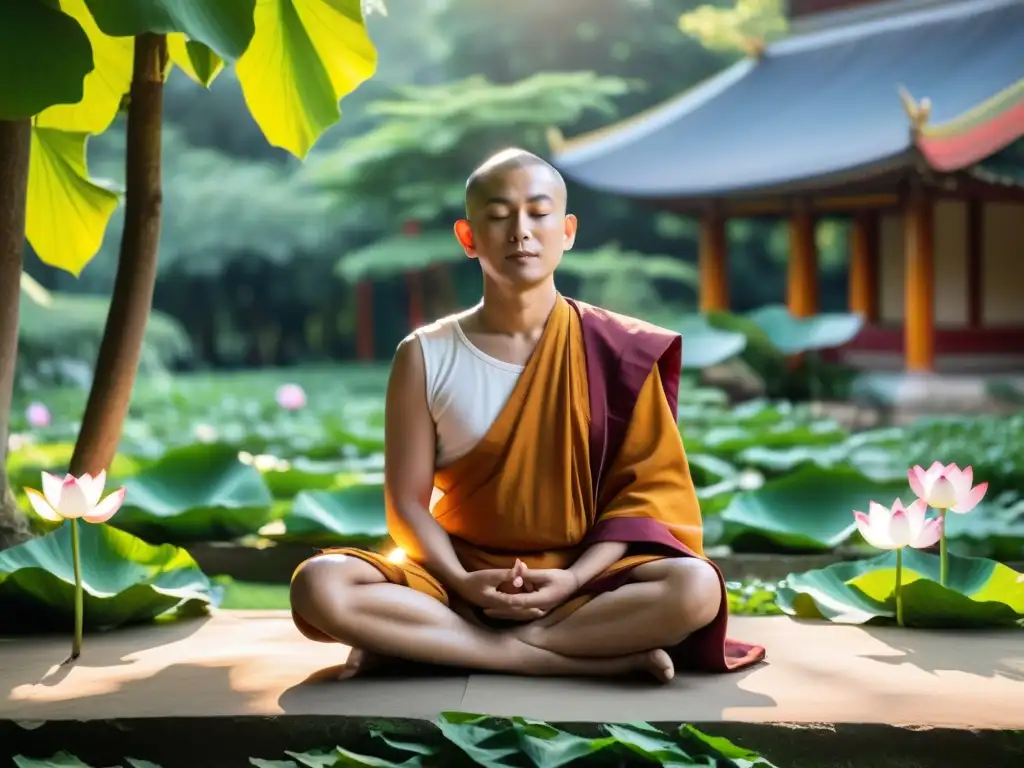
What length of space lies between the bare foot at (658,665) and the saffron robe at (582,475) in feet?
0.32

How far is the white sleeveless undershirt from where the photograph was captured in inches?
92.7

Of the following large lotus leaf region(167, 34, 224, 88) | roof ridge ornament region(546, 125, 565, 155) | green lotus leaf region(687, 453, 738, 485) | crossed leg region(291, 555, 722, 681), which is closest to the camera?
crossed leg region(291, 555, 722, 681)

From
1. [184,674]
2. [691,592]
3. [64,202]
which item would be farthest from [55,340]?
[691,592]

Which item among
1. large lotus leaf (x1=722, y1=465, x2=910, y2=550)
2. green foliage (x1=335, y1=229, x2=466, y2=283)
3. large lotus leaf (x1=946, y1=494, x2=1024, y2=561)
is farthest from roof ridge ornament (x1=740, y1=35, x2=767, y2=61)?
large lotus leaf (x1=722, y1=465, x2=910, y2=550)

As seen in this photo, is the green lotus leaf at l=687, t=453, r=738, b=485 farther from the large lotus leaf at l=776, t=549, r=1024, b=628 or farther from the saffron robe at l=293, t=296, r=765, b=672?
the saffron robe at l=293, t=296, r=765, b=672

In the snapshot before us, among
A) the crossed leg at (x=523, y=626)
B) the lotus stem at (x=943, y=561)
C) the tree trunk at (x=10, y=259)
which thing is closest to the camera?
the crossed leg at (x=523, y=626)

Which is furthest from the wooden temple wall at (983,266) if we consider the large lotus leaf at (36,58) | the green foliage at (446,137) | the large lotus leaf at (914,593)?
the large lotus leaf at (36,58)

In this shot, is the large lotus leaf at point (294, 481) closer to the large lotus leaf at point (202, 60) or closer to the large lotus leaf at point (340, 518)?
the large lotus leaf at point (340, 518)

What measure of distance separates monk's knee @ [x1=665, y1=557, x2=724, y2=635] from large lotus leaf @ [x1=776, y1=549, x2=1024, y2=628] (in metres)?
0.57

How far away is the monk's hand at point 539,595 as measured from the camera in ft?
7.25

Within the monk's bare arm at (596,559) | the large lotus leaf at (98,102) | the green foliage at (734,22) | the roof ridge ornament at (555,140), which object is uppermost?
the green foliage at (734,22)

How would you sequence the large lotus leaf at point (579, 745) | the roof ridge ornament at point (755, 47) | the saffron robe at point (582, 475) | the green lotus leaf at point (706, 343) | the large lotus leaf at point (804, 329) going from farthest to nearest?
the roof ridge ornament at point (755, 47)
the green lotus leaf at point (706, 343)
the large lotus leaf at point (804, 329)
the saffron robe at point (582, 475)
the large lotus leaf at point (579, 745)

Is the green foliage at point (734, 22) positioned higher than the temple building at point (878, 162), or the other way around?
the green foliage at point (734, 22)

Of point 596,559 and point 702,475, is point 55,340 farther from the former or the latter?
point 596,559
